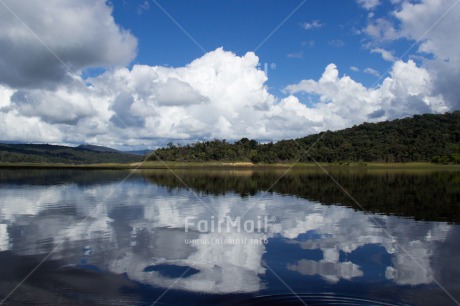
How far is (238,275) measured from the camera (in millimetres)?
16594

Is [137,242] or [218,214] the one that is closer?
[137,242]

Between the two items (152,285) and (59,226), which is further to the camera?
(59,226)

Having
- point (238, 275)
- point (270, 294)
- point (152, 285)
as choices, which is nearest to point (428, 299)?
point (270, 294)

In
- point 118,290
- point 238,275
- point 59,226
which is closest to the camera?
point 118,290

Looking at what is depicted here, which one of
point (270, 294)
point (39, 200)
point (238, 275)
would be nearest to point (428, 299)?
point (270, 294)

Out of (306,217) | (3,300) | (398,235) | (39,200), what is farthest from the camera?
(39,200)

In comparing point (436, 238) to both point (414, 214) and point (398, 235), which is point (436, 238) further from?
point (414, 214)

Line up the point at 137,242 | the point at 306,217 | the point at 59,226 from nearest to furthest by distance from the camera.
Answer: the point at 137,242 → the point at 59,226 → the point at 306,217

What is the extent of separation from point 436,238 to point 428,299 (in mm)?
11642

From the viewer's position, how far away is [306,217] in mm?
32500

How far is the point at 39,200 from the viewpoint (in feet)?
145

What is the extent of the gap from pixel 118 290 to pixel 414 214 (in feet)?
91.8

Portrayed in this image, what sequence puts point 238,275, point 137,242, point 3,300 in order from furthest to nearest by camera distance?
point 137,242 < point 238,275 < point 3,300

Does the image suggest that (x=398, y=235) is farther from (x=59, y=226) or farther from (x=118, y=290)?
(x=59, y=226)
